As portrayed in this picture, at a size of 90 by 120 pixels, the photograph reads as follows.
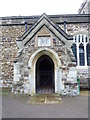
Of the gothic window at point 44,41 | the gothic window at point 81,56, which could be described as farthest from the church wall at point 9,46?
the gothic window at point 44,41

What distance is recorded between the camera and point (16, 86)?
41.1 feet

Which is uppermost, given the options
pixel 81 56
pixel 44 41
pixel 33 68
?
pixel 44 41

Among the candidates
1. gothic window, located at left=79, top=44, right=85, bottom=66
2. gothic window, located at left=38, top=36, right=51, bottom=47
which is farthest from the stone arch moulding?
gothic window, located at left=79, top=44, right=85, bottom=66

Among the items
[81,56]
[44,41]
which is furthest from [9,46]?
[81,56]

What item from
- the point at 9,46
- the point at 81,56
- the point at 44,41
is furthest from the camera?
the point at 9,46

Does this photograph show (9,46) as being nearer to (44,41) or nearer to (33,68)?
(33,68)

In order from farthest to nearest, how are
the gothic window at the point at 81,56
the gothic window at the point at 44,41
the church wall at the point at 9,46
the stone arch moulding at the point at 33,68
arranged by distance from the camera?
the church wall at the point at 9,46, the gothic window at the point at 81,56, the gothic window at the point at 44,41, the stone arch moulding at the point at 33,68

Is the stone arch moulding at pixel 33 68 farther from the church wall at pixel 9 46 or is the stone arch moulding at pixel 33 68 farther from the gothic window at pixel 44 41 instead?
the church wall at pixel 9 46

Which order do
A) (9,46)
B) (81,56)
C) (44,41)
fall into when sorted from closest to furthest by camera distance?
(44,41), (81,56), (9,46)

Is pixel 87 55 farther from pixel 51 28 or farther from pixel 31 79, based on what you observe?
pixel 31 79

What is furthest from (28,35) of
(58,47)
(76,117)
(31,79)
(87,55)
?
(76,117)

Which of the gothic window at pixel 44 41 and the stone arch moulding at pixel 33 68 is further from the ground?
the gothic window at pixel 44 41

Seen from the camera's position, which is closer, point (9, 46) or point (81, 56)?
point (81, 56)

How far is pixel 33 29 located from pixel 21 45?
1.62m
